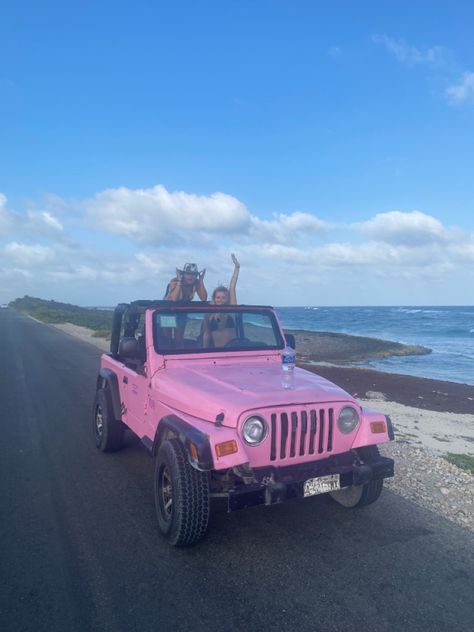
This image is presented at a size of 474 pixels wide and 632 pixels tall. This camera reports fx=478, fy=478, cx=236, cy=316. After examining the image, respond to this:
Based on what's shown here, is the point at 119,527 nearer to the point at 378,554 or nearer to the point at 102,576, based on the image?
the point at 102,576

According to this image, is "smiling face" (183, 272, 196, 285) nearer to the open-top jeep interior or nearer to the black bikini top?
the open-top jeep interior

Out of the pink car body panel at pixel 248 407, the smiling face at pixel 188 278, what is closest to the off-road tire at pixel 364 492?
the pink car body panel at pixel 248 407

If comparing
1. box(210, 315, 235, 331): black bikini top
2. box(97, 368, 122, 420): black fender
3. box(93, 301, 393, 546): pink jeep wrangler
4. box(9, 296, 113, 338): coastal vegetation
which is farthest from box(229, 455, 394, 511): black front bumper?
box(9, 296, 113, 338): coastal vegetation

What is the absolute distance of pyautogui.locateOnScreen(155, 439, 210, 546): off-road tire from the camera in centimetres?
362

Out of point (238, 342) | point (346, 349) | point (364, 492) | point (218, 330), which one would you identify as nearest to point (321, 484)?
point (364, 492)

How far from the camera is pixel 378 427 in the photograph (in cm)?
418

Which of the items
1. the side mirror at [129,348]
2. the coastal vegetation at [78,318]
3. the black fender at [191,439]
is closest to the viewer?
the black fender at [191,439]

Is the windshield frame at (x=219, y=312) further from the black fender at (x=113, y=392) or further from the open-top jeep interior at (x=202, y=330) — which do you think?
the black fender at (x=113, y=392)

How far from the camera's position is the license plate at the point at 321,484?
3.71m

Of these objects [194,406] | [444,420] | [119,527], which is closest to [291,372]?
[194,406]

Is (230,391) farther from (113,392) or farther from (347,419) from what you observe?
(113,392)

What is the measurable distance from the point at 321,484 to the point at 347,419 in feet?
1.98

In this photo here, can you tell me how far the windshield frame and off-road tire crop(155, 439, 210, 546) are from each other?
1.34 metres

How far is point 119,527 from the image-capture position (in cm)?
414
